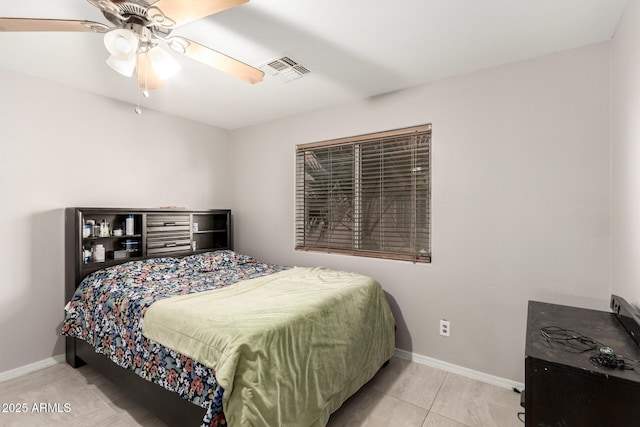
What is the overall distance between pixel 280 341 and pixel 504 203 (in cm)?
189

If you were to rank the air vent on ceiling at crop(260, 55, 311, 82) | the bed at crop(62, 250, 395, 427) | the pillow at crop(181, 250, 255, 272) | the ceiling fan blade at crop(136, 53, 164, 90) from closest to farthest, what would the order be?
the bed at crop(62, 250, 395, 427) < the ceiling fan blade at crop(136, 53, 164, 90) < the air vent on ceiling at crop(260, 55, 311, 82) < the pillow at crop(181, 250, 255, 272)

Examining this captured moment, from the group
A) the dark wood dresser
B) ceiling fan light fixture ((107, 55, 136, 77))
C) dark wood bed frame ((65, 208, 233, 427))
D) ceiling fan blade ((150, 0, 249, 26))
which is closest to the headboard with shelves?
dark wood bed frame ((65, 208, 233, 427))

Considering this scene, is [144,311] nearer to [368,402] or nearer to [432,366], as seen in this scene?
[368,402]

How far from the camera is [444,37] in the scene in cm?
191

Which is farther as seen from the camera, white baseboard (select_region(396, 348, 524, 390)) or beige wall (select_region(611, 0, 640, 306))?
white baseboard (select_region(396, 348, 524, 390))

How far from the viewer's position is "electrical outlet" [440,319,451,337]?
250 centimetres

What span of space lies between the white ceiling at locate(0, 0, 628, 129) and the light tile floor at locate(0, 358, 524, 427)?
242cm

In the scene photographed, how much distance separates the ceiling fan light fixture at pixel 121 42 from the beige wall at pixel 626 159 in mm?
2407

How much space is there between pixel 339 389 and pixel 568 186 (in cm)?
202

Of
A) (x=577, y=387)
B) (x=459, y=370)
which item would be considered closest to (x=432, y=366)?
(x=459, y=370)

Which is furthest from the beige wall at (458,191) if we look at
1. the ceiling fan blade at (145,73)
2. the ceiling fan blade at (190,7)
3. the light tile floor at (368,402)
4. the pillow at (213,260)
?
the ceiling fan blade at (190,7)

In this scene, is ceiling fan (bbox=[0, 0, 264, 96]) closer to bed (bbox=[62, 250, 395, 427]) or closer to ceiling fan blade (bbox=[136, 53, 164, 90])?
ceiling fan blade (bbox=[136, 53, 164, 90])

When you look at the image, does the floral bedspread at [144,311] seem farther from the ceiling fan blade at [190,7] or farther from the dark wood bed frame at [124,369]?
the ceiling fan blade at [190,7]

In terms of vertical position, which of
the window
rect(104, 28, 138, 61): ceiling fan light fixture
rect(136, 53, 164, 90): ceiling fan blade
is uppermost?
rect(136, 53, 164, 90): ceiling fan blade
